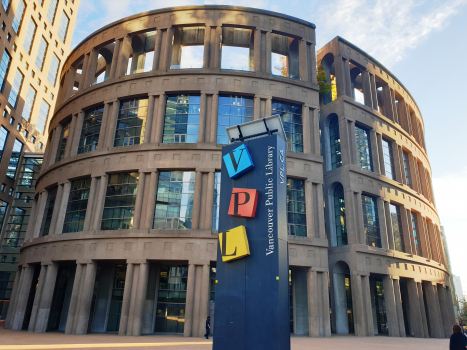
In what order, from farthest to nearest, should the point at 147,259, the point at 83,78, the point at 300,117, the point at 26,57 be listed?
the point at 26,57 → the point at 83,78 → the point at 300,117 → the point at 147,259

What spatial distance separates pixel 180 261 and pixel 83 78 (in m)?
19.7

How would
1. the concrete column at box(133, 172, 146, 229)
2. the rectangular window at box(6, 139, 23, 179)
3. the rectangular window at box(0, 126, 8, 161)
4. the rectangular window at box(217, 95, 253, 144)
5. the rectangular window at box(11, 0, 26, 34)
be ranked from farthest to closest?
the rectangular window at box(6, 139, 23, 179)
the rectangular window at box(11, 0, 26, 34)
the rectangular window at box(0, 126, 8, 161)
the rectangular window at box(217, 95, 253, 144)
the concrete column at box(133, 172, 146, 229)

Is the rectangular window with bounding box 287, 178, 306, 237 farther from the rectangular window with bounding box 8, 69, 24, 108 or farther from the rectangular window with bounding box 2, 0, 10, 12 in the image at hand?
the rectangular window with bounding box 2, 0, 10, 12

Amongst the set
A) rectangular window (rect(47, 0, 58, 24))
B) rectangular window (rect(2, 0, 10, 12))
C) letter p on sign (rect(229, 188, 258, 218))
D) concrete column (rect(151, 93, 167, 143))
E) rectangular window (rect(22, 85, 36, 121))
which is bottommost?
letter p on sign (rect(229, 188, 258, 218))

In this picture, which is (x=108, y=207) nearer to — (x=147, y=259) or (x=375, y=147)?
(x=147, y=259)

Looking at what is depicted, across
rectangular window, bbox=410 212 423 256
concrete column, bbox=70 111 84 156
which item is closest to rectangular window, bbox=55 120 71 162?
concrete column, bbox=70 111 84 156

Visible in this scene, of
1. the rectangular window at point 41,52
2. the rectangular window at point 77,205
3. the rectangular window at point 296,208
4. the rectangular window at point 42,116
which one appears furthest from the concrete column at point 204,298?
the rectangular window at point 41,52

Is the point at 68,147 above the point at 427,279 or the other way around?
above

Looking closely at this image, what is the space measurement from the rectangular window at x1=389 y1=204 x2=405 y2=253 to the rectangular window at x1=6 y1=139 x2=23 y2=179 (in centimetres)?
4622

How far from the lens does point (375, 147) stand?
110ft

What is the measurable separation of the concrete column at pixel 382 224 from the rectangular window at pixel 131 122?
2163 centimetres

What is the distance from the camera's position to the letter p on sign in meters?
11.9

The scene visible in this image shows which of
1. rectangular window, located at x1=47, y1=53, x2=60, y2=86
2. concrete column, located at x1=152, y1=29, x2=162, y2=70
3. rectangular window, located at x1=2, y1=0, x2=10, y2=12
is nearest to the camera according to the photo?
concrete column, located at x1=152, y1=29, x2=162, y2=70

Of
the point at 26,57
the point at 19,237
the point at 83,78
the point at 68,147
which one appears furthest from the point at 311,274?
the point at 26,57
